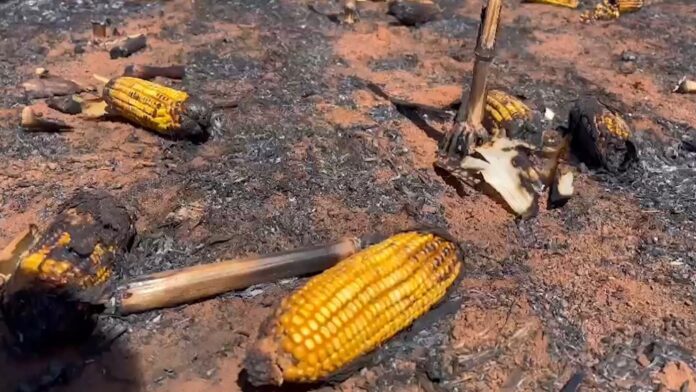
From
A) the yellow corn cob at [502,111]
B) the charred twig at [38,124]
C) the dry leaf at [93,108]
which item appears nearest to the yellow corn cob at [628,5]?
the yellow corn cob at [502,111]

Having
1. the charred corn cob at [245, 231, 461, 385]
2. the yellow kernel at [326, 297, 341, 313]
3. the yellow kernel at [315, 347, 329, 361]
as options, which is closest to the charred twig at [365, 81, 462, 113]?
the charred corn cob at [245, 231, 461, 385]

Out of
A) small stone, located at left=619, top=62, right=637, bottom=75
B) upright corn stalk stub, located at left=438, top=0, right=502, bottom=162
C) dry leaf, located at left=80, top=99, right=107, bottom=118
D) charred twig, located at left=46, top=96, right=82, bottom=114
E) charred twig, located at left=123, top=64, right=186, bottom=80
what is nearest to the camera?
upright corn stalk stub, located at left=438, top=0, right=502, bottom=162

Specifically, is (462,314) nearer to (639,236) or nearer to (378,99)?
(639,236)

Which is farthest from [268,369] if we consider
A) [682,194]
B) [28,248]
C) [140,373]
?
[682,194]

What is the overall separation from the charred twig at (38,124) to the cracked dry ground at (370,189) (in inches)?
3.8

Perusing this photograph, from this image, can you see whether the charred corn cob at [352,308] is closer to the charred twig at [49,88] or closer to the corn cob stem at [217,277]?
the corn cob stem at [217,277]

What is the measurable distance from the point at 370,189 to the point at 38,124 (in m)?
3.18

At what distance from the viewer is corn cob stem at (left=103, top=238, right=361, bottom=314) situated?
3.97 meters

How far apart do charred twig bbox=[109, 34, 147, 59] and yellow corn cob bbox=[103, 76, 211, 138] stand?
1770 mm

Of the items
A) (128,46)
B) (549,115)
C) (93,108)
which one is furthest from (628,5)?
(93,108)

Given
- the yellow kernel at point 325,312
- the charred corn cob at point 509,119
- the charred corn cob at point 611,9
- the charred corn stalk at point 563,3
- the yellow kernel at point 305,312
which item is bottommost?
the charred corn stalk at point 563,3

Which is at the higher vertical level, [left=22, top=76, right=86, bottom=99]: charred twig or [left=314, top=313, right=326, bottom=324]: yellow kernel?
[left=314, top=313, right=326, bottom=324]: yellow kernel

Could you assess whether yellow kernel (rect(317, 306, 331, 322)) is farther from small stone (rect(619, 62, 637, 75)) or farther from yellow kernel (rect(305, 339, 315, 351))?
small stone (rect(619, 62, 637, 75))

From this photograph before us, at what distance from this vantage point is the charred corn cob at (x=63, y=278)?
3672 mm
